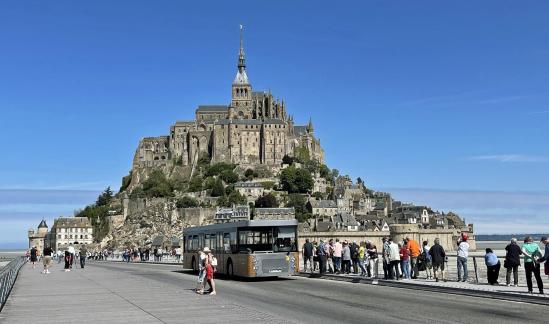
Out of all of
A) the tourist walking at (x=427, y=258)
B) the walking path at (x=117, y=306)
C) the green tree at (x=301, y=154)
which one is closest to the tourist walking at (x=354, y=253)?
the tourist walking at (x=427, y=258)

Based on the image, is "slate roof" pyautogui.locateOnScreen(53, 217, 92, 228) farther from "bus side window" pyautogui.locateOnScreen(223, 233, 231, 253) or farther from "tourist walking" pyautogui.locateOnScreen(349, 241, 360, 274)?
"tourist walking" pyautogui.locateOnScreen(349, 241, 360, 274)

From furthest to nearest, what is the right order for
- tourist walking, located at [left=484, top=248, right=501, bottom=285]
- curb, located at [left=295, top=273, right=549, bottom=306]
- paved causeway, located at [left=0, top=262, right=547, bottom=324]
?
tourist walking, located at [left=484, top=248, right=501, bottom=285] → curb, located at [left=295, top=273, right=549, bottom=306] → paved causeway, located at [left=0, top=262, right=547, bottom=324]

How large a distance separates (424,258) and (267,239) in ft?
18.8

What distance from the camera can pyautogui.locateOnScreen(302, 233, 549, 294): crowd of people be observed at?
17438 millimetres

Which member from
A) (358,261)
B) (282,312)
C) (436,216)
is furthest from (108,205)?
(282,312)

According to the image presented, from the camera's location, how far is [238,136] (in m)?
141

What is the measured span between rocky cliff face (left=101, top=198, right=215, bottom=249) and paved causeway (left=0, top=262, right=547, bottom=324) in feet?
318

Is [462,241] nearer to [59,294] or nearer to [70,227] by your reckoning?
[59,294]

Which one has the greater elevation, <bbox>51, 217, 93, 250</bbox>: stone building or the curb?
<bbox>51, 217, 93, 250</bbox>: stone building

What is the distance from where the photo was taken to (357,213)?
132 meters

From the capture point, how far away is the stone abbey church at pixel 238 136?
5497 inches

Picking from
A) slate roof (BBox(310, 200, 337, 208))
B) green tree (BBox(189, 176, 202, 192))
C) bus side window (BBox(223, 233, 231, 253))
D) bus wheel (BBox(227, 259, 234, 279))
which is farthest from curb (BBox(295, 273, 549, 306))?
green tree (BBox(189, 176, 202, 192))

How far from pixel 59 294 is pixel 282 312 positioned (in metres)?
8.76

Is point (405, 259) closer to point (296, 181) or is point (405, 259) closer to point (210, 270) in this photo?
point (210, 270)
